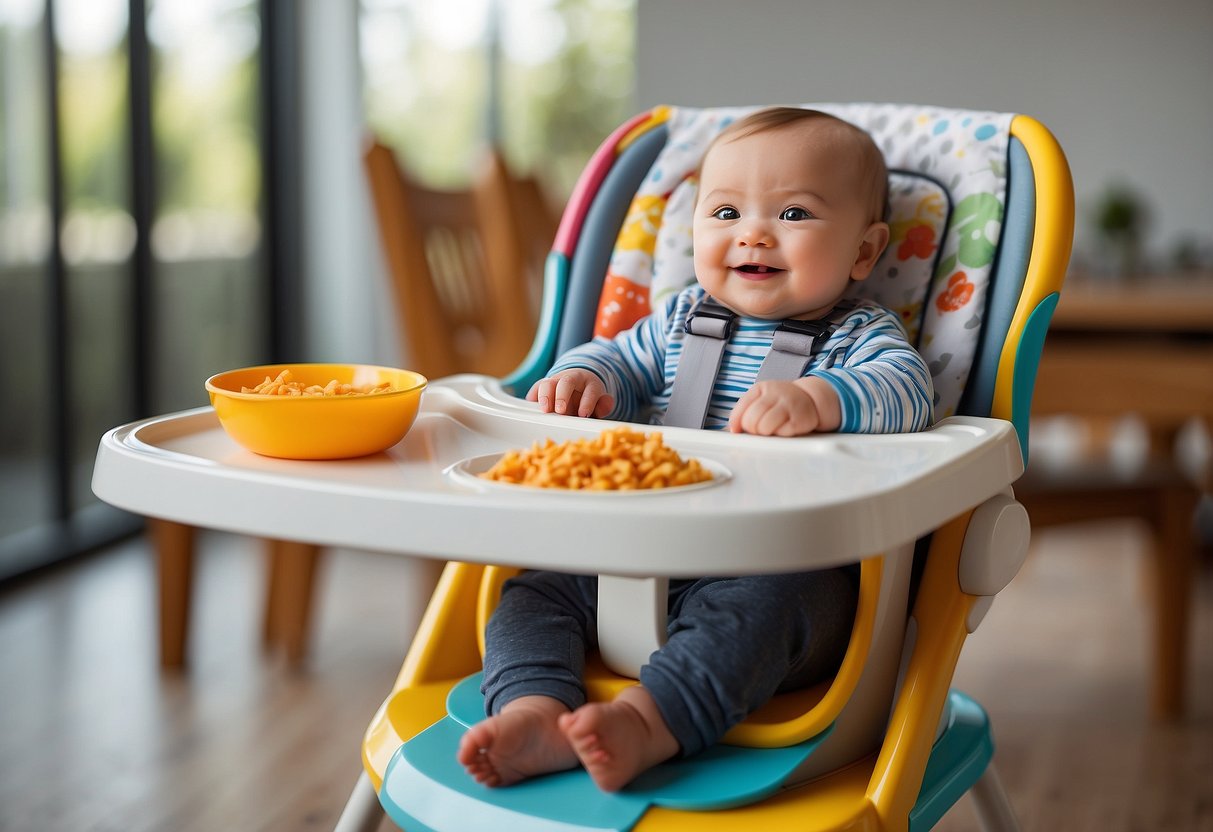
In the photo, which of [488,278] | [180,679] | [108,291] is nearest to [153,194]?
[108,291]

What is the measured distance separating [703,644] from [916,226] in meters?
0.48

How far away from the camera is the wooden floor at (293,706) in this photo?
1.58 meters

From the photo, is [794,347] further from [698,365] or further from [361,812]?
[361,812]

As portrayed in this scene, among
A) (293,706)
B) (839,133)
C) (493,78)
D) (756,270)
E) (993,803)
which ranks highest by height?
(493,78)

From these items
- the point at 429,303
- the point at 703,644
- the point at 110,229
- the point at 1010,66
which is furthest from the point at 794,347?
the point at 1010,66

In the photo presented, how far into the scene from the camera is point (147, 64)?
289 cm

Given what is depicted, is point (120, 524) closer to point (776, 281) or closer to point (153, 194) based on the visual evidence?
point (153, 194)

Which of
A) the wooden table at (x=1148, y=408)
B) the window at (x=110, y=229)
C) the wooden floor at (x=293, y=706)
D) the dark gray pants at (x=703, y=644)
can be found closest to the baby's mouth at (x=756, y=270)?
the dark gray pants at (x=703, y=644)

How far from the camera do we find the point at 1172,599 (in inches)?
75.5

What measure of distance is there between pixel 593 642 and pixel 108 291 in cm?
222

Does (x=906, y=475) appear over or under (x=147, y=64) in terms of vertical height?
under

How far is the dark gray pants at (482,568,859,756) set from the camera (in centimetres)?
83

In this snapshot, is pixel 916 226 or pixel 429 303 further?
pixel 429 303

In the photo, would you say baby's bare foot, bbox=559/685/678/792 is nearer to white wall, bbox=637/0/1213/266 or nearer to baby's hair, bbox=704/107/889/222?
baby's hair, bbox=704/107/889/222
